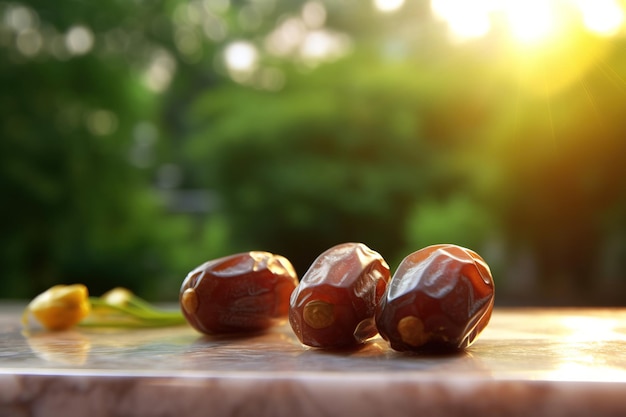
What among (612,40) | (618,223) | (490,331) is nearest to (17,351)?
(490,331)

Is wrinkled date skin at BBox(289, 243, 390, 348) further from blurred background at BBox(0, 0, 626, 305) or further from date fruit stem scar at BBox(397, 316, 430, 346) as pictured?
blurred background at BBox(0, 0, 626, 305)

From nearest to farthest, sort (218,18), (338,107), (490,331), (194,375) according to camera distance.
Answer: (194,375) → (490,331) → (338,107) → (218,18)

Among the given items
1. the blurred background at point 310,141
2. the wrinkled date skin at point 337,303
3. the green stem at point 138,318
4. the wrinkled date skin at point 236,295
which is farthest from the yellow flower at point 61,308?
the blurred background at point 310,141

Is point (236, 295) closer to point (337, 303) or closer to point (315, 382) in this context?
point (337, 303)

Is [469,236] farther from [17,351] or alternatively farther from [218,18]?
[17,351]

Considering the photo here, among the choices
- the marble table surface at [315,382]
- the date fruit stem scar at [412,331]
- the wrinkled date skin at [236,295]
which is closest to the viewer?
the marble table surface at [315,382]

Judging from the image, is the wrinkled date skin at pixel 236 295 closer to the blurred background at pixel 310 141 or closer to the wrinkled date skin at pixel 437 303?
the wrinkled date skin at pixel 437 303
